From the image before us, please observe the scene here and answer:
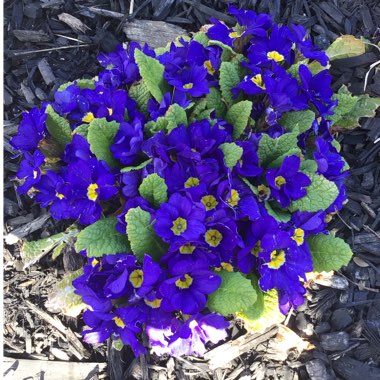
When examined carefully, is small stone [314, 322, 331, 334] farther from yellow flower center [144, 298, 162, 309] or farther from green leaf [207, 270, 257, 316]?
yellow flower center [144, 298, 162, 309]

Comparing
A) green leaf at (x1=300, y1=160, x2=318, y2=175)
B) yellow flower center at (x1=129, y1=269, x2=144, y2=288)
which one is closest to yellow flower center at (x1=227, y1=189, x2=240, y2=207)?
green leaf at (x1=300, y1=160, x2=318, y2=175)

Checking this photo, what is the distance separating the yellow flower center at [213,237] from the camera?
221 cm

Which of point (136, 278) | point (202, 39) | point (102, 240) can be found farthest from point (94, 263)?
point (202, 39)

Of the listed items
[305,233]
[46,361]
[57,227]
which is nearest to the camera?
[305,233]

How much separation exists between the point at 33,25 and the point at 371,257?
2478 millimetres

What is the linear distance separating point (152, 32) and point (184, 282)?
184cm

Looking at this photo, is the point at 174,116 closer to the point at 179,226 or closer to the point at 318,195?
the point at 179,226

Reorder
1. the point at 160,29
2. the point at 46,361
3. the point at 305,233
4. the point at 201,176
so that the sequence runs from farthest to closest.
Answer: the point at 160,29
the point at 46,361
the point at 305,233
the point at 201,176

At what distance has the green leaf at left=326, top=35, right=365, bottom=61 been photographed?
305 centimetres

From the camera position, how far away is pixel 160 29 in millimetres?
3398

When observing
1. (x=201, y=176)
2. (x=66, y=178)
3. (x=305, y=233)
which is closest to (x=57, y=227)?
(x=66, y=178)

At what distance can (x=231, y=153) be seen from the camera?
221 centimetres

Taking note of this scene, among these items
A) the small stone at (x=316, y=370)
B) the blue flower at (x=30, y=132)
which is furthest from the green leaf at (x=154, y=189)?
the small stone at (x=316, y=370)

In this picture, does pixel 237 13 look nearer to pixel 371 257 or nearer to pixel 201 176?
pixel 201 176
